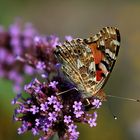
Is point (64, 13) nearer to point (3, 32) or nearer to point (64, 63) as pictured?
point (3, 32)

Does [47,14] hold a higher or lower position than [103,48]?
higher

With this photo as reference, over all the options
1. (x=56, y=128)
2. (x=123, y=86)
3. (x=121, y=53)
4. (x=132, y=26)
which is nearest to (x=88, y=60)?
(x=56, y=128)

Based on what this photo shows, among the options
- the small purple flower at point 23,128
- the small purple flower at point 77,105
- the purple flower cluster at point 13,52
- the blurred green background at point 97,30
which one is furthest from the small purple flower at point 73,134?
the purple flower cluster at point 13,52

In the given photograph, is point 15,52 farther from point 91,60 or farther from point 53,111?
point 53,111

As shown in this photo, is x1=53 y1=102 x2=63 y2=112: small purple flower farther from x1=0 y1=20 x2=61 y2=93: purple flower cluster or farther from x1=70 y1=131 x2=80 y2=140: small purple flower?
x1=0 y1=20 x2=61 y2=93: purple flower cluster

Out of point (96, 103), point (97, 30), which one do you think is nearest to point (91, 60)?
point (96, 103)

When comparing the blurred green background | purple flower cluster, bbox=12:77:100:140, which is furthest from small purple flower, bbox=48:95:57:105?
the blurred green background
